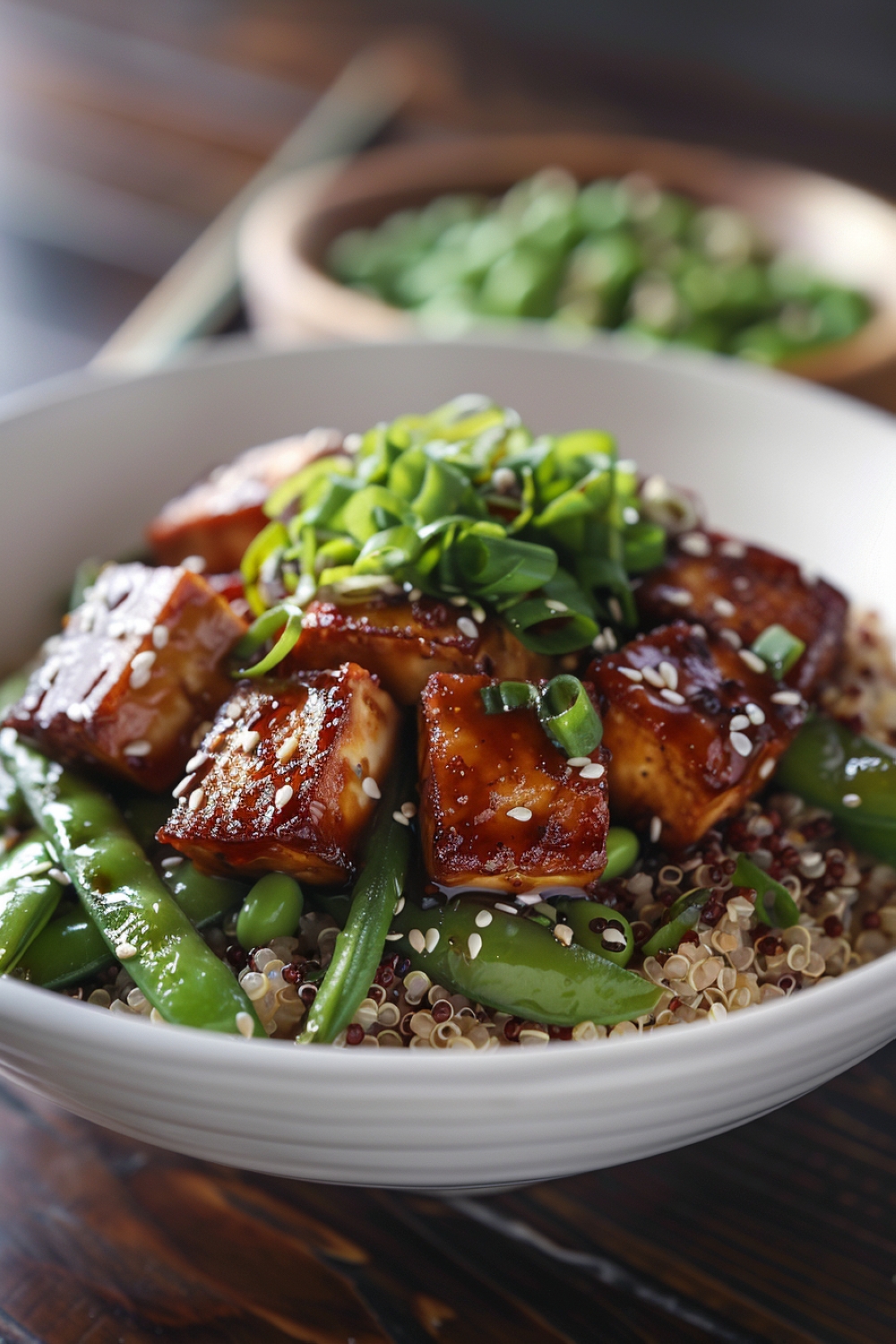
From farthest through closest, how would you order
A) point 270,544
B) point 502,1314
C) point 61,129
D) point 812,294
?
1. point 61,129
2. point 812,294
3. point 270,544
4. point 502,1314

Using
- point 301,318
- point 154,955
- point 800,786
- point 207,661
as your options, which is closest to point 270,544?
point 207,661

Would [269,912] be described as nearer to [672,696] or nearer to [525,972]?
[525,972]

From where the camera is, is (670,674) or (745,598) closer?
(670,674)

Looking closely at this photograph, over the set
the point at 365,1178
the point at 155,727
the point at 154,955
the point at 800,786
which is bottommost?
the point at 800,786

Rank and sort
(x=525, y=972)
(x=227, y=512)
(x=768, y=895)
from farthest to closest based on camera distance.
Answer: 1. (x=227, y=512)
2. (x=768, y=895)
3. (x=525, y=972)

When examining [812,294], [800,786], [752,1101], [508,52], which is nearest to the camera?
[752,1101]

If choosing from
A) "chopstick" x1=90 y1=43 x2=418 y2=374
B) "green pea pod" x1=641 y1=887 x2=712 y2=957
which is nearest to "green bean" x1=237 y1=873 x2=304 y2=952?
"green pea pod" x1=641 y1=887 x2=712 y2=957

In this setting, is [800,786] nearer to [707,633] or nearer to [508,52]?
[707,633]

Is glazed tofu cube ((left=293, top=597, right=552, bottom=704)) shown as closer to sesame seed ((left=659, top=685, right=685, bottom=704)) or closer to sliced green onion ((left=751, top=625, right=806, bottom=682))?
sesame seed ((left=659, top=685, right=685, bottom=704))

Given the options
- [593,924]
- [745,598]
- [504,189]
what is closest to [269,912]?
[593,924]
